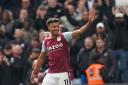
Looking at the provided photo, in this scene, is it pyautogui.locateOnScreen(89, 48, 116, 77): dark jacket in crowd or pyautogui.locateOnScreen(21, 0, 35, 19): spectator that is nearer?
pyautogui.locateOnScreen(89, 48, 116, 77): dark jacket in crowd

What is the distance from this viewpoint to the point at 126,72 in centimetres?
1692

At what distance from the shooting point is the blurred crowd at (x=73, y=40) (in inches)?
666

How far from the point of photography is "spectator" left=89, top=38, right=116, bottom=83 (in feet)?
54.0

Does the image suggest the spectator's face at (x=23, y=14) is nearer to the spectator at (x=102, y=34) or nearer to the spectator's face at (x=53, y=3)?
the spectator's face at (x=53, y=3)

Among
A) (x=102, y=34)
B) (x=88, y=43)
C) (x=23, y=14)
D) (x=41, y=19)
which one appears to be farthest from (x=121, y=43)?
(x=23, y=14)

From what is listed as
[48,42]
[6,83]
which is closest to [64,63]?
[48,42]

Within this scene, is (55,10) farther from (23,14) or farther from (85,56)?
(85,56)

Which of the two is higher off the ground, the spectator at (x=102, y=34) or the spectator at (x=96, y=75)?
the spectator at (x=102, y=34)

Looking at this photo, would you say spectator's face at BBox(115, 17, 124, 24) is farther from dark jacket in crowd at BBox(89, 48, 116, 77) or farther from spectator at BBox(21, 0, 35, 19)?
spectator at BBox(21, 0, 35, 19)

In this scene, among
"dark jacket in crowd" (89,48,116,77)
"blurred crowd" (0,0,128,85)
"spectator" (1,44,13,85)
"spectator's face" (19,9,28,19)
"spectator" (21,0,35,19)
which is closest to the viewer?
"dark jacket in crowd" (89,48,116,77)

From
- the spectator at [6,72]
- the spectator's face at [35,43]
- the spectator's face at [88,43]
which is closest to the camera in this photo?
the spectator's face at [88,43]

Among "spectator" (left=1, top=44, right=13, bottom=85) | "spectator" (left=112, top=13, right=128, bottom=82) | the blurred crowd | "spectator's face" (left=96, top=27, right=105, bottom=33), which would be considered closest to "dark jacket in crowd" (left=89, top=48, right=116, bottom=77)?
the blurred crowd

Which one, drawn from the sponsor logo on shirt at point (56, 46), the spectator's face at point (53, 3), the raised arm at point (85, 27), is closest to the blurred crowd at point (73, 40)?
the spectator's face at point (53, 3)

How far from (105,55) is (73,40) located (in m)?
1.58
